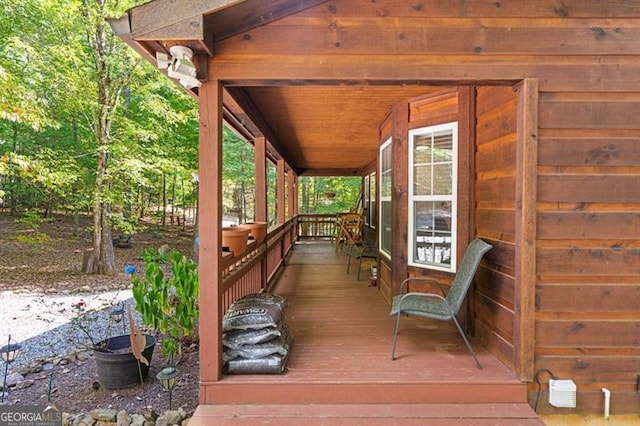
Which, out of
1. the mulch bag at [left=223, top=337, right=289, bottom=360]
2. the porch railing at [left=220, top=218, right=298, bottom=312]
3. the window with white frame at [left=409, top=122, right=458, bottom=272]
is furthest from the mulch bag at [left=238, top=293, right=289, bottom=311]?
the window with white frame at [left=409, top=122, right=458, bottom=272]

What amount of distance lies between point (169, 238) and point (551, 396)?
47.9ft

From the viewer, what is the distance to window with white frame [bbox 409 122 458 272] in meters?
3.57

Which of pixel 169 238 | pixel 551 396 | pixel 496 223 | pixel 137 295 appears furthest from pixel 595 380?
pixel 169 238

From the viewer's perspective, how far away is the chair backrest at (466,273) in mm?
2822

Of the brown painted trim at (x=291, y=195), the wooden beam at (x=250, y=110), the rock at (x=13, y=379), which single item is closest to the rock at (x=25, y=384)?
the rock at (x=13, y=379)

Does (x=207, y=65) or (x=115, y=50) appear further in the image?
(x=115, y=50)

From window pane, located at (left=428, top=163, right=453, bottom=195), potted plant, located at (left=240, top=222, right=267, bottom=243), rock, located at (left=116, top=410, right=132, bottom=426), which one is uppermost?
window pane, located at (left=428, top=163, right=453, bottom=195)

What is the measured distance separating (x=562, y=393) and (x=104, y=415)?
3.37m

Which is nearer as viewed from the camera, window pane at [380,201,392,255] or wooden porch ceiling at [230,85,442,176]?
wooden porch ceiling at [230,85,442,176]

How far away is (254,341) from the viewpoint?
2.63 metres

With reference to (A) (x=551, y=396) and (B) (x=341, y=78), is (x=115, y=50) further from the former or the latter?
(A) (x=551, y=396)

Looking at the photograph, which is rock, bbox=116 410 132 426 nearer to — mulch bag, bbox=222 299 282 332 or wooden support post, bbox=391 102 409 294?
mulch bag, bbox=222 299 282 332

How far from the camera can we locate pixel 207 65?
2.44 metres

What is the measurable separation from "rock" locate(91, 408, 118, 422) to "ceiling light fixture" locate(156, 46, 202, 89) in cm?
256
